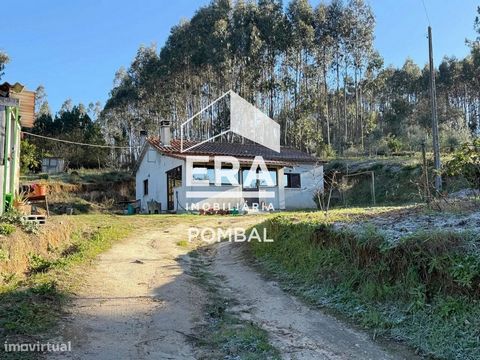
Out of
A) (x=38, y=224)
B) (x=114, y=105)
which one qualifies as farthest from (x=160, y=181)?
(x=114, y=105)

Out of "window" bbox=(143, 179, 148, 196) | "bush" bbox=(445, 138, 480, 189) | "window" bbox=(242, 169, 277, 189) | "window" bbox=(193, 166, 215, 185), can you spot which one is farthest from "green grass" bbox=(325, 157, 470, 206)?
"window" bbox=(143, 179, 148, 196)

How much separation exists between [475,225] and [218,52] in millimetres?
30167

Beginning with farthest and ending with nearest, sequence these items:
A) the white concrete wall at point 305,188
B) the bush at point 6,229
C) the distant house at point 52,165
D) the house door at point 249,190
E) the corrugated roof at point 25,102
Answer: the distant house at point 52,165 → the white concrete wall at point 305,188 → the house door at point 249,190 → the corrugated roof at point 25,102 → the bush at point 6,229

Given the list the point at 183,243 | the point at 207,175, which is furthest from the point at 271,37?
the point at 183,243

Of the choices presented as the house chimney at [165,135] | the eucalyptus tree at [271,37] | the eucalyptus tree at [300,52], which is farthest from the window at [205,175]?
the eucalyptus tree at [271,37]

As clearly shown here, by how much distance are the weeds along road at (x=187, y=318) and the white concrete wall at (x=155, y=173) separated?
42.5 feet

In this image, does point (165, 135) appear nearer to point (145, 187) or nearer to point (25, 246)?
point (145, 187)

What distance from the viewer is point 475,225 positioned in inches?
214

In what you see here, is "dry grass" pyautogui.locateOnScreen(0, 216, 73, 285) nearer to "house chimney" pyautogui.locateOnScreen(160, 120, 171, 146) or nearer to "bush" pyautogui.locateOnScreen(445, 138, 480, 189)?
"bush" pyautogui.locateOnScreen(445, 138, 480, 189)

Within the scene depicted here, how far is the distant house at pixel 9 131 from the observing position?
8883mm

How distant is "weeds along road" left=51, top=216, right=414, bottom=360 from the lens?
4367 mm

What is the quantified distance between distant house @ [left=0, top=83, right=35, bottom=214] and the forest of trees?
2278 centimetres

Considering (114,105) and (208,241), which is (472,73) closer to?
(114,105)

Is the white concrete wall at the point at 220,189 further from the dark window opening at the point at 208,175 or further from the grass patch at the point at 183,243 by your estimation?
the grass patch at the point at 183,243
